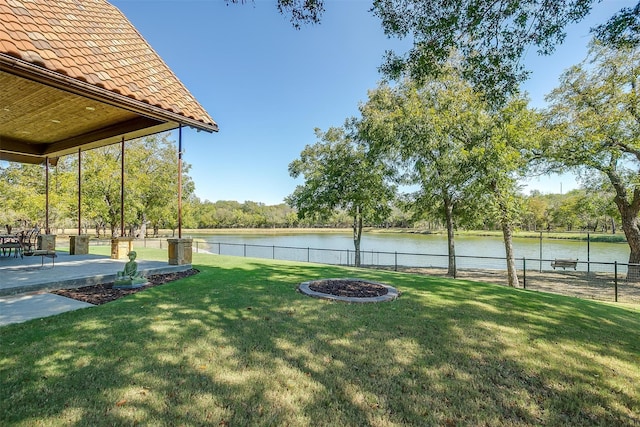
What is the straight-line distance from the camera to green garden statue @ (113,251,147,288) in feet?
18.5

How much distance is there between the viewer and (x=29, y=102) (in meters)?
6.27

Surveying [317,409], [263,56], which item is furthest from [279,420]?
[263,56]

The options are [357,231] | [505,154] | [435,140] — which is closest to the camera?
[505,154]

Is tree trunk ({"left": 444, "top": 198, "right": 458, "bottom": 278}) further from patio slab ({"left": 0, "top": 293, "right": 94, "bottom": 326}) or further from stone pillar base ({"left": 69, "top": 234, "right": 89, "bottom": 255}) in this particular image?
stone pillar base ({"left": 69, "top": 234, "right": 89, "bottom": 255})

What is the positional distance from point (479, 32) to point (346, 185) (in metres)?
10.1

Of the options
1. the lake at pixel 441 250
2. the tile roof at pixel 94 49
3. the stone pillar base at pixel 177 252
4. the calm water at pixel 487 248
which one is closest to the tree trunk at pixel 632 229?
the lake at pixel 441 250

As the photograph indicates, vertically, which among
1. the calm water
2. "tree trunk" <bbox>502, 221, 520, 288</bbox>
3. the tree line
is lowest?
the calm water

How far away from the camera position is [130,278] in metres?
5.68

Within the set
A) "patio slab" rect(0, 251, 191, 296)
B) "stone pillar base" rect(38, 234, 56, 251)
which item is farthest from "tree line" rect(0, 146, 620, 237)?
"patio slab" rect(0, 251, 191, 296)

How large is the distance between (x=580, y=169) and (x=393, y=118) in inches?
314

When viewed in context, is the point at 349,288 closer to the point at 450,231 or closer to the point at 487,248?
the point at 450,231

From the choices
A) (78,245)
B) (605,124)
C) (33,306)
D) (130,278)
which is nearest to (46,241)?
(78,245)

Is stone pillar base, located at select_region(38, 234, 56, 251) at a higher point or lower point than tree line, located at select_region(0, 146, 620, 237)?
lower

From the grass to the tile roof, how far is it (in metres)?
3.50
